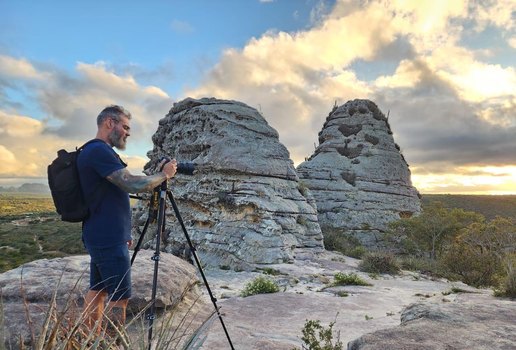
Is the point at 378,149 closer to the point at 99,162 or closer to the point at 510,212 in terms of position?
the point at 99,162

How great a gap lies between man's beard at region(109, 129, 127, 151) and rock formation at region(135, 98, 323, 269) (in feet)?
30.3

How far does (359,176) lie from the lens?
101 feet

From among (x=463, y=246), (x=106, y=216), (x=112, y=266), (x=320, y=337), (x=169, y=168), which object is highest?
(x=169, y=168)

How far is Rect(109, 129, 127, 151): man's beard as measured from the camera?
3791 mm

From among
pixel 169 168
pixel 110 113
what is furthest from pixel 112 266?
pixel 110 113

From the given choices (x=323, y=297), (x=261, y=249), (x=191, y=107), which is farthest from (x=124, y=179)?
(x=191, y=107)

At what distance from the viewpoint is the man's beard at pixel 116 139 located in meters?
3.79

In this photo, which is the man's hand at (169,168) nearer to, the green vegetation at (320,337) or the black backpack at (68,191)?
the black backpack at (68,191)

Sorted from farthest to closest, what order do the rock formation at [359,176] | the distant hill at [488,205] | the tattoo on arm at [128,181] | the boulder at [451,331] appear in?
the distant hill at [488,205]
the rock formation at [359,176]
the boulder at [451,331]
the tattoo on arm at [128,181]

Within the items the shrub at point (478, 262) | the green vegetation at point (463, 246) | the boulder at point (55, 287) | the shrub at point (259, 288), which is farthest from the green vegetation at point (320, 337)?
the shrub at point (478, 262)

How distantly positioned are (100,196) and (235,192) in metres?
11.7

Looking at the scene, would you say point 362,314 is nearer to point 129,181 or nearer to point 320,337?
point 320,337

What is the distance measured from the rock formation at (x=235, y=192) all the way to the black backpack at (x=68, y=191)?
9.41 metres

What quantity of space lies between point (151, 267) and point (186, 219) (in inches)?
348
